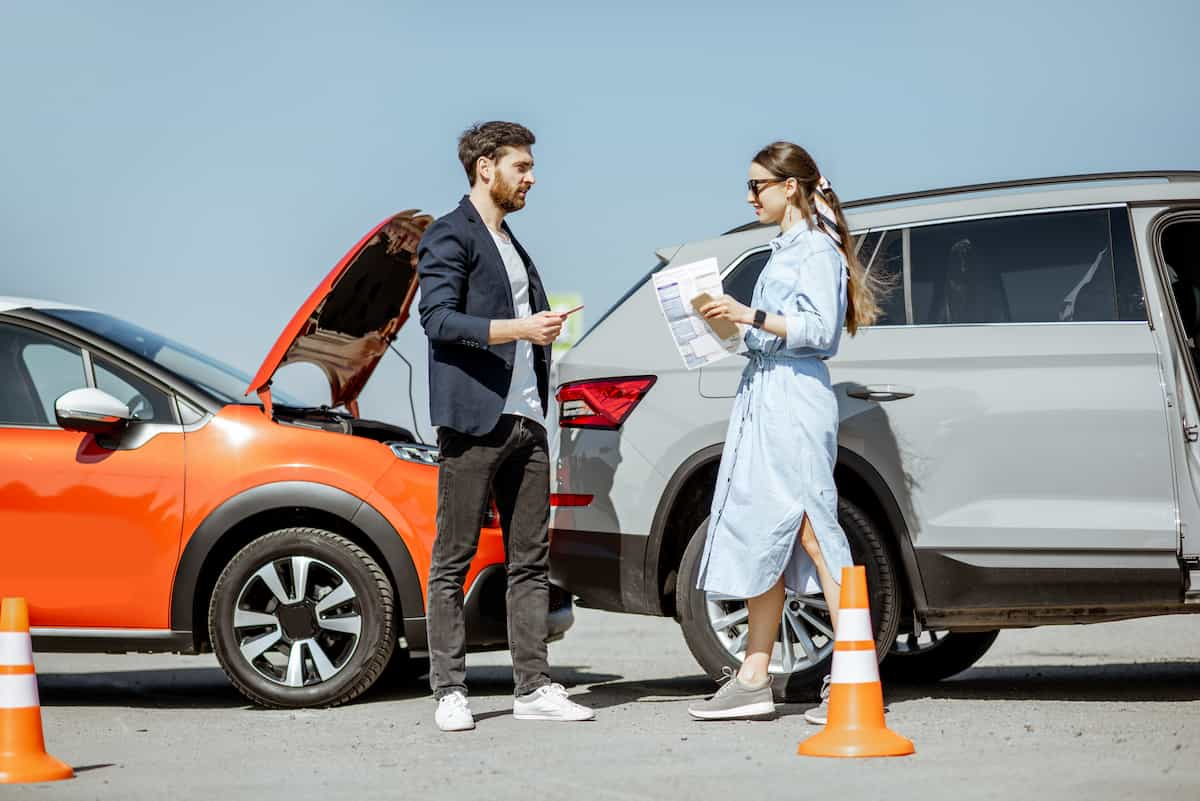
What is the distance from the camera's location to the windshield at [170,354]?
21.6ft

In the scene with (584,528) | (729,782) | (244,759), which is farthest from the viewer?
(584,528)

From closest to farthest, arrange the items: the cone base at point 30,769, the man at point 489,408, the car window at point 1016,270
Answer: the cone base at point 30,769
the man at point 489,408
the car window at point 1016,270

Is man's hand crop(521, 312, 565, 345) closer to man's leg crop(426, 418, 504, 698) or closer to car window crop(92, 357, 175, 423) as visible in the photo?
man's leg crop(426, 418, 504, 698)

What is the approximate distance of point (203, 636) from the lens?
6.32m

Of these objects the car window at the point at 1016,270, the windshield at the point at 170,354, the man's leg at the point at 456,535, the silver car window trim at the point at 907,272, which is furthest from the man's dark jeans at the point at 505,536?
the car window at the point at 1016,270

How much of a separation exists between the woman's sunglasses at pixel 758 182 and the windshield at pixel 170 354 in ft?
7.89

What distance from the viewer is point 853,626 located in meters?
4.86

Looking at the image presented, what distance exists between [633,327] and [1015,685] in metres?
2.49

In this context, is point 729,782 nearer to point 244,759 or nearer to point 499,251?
point 244,759

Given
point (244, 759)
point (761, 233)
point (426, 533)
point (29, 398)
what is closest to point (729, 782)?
point (244, 759)

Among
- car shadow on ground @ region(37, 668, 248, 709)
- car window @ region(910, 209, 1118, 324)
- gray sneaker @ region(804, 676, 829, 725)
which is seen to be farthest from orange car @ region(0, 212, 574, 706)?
car window @ region(910, 209, 1118, 324)

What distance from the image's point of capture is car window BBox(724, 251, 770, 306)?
6375mm

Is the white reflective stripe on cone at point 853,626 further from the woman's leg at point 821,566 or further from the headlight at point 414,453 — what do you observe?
the headlight at point 414,453

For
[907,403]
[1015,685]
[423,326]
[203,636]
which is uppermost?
[423,326]
